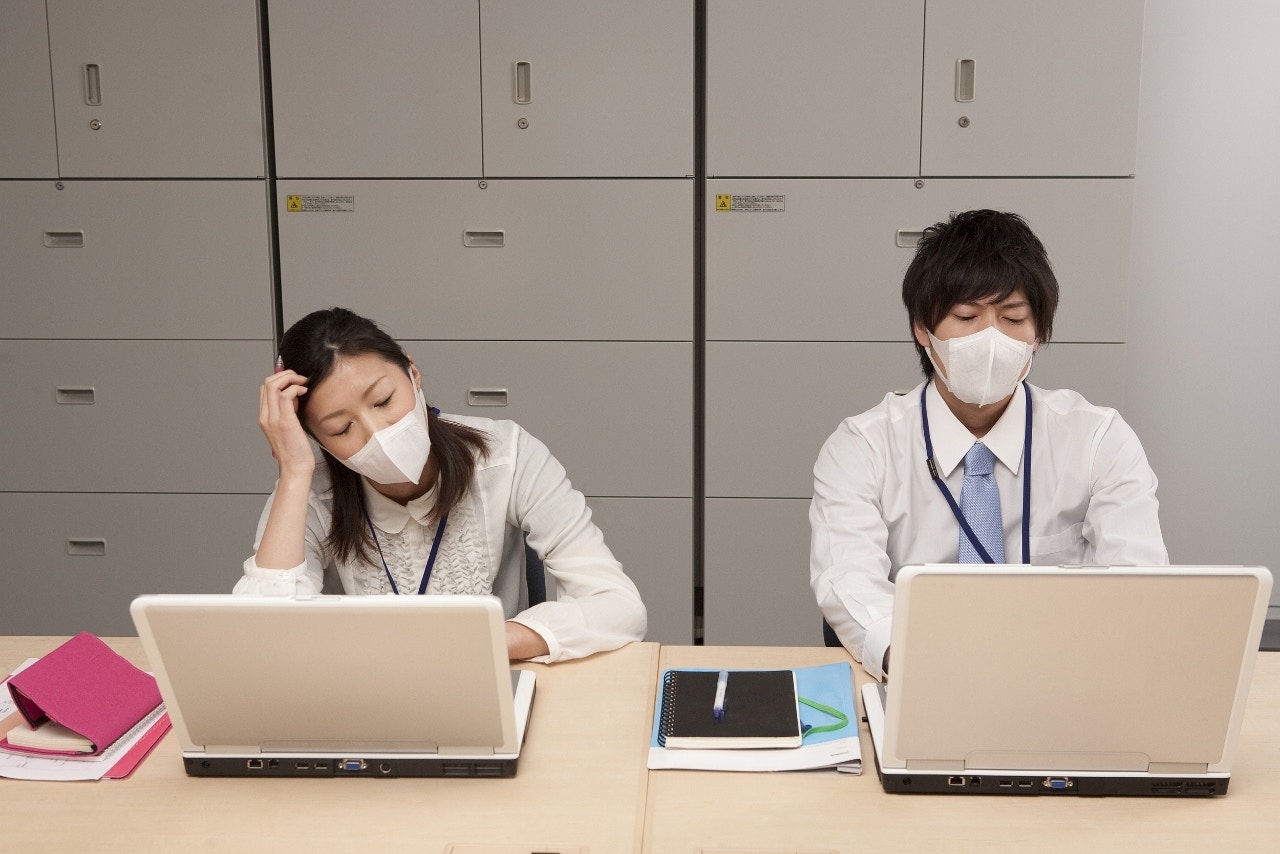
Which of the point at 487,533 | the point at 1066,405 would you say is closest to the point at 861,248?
the point at 1066,405

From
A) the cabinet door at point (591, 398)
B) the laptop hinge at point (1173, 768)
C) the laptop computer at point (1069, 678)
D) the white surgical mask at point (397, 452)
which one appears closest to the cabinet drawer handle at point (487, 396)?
the cabinet door at point (591, 398)

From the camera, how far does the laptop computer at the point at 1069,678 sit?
94cm

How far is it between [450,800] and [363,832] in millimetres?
96

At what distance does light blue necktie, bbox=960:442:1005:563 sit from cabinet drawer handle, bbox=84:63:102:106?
97.0 inches

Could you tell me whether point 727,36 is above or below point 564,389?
above

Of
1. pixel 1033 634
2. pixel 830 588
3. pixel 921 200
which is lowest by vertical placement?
pixel 830 588

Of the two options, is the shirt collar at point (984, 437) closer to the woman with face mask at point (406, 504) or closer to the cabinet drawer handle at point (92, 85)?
the woman with face mask at point (406, 504)

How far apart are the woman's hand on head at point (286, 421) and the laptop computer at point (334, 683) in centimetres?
50

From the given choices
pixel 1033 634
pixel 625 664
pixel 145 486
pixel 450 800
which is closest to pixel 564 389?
pixel 145 486

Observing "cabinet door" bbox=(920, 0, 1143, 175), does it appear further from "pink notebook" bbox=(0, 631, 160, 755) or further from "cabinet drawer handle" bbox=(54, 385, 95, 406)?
"cabinet drawer handle" bbox=(54, 385, 95, 406)

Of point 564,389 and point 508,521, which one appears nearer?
point 508,521

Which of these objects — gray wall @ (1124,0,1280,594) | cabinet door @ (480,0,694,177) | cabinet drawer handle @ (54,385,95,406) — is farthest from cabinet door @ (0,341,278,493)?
gray wall @ (1124,0,1280,594)

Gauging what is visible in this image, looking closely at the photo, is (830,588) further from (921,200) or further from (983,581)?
(921,200)

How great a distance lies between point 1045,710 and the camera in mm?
1002
